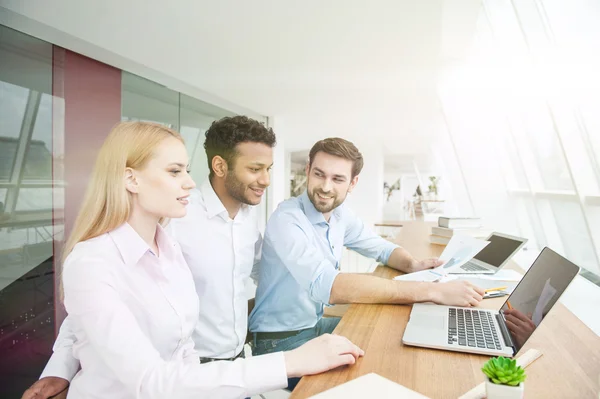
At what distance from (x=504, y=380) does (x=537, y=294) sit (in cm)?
55

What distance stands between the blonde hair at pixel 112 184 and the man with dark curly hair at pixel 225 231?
1.81ft

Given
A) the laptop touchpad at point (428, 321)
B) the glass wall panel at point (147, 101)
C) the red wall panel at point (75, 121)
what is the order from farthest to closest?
1. the glass wall panel at point (147, 101)
2. the red wall panel at point (75, 121)
3. the laptop touchpad at point (428, 321)

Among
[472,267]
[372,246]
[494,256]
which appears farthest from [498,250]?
[372,246]

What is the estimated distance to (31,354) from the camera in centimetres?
357

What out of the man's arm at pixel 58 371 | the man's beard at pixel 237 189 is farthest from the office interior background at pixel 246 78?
the man's arm at pixel 58 371

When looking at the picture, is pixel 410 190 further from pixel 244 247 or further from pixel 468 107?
pixel 244 247

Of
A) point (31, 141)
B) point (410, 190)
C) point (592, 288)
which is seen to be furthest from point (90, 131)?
point (410, 190)

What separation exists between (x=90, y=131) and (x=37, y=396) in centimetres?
355

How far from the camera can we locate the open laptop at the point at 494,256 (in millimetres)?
2121

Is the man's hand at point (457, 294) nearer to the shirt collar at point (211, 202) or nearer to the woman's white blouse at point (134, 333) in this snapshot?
the woman's white blouse at point (134, 333)

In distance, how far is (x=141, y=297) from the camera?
1109 millimetres

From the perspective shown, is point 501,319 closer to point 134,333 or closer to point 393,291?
point 393,291

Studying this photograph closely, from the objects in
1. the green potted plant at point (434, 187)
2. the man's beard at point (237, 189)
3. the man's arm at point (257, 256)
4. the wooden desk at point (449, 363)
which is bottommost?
the wooden desk at point (449, 363)

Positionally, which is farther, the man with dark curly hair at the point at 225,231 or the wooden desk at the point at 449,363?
the man with dark curly hair at the point at 225,231
